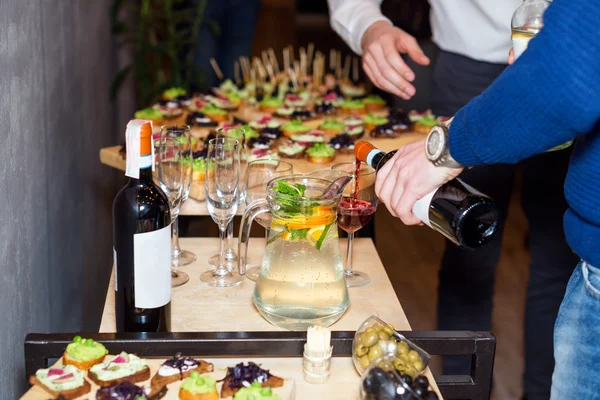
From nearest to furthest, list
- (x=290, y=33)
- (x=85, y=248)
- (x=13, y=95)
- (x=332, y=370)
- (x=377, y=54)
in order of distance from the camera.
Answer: (x=332, y=370), (x=13, y=95), (x=377, y=54), (x=85, y=248), (x=290, y=33)

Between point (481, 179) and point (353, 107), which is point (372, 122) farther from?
point (481, 179)

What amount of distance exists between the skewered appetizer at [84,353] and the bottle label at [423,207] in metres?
0.59

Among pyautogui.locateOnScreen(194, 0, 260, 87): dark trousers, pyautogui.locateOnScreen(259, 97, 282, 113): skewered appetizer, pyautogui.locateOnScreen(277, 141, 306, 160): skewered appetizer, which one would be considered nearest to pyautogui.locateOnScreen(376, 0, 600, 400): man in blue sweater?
pyautogui.locateOnScreen(277, 141, 306, 160): skewered appetizer

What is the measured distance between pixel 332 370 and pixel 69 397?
1.45 feet

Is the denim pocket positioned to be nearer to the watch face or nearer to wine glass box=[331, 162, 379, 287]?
the watch face

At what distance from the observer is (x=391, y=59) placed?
86.6 inches

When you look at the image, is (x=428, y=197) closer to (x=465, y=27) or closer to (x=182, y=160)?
(x=182, y=160)

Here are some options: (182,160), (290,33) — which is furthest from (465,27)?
(290,33)

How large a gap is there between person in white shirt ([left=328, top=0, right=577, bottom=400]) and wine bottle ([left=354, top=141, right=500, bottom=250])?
98 cm

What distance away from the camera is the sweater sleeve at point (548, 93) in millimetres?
974

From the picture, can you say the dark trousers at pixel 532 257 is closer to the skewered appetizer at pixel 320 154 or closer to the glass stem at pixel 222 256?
the skewered appetizer at pixel 320 154

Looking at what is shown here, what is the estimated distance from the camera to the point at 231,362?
4.32 feet

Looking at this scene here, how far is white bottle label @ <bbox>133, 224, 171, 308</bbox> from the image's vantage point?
127cm

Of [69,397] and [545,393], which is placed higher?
[69,397]
